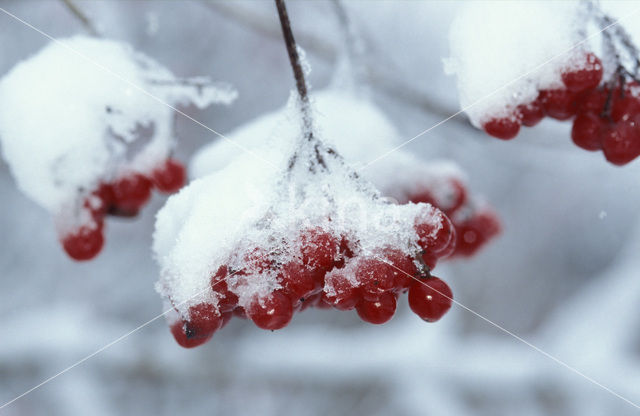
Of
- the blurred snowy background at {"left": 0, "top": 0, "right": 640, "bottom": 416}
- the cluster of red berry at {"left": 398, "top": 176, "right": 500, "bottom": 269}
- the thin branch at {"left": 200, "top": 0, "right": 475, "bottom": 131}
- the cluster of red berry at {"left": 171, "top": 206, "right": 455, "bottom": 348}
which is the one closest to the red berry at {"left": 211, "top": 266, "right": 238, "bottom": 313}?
the cluster of red berry at {"left": 171, "top": 206, "right": 455, "bottom": 348}

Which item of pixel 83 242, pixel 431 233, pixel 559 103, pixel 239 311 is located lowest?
pixel 83 242

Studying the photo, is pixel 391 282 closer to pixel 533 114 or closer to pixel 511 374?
pixel 533 114

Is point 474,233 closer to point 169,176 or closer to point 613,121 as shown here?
point 613,121

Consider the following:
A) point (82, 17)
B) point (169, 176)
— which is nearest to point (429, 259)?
point (169, 176)

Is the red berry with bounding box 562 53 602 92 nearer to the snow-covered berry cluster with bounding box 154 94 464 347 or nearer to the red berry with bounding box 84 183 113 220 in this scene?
the snow-covered berry cluster with bounding box 154 94 464 347

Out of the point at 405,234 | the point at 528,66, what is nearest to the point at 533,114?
the point at 528,66

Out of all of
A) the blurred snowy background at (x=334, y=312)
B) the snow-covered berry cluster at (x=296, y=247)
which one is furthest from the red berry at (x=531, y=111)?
the blurred snowy background at (x=334, y=312)

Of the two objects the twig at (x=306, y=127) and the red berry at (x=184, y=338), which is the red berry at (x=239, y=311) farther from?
the twig at (x=306, y=127)
